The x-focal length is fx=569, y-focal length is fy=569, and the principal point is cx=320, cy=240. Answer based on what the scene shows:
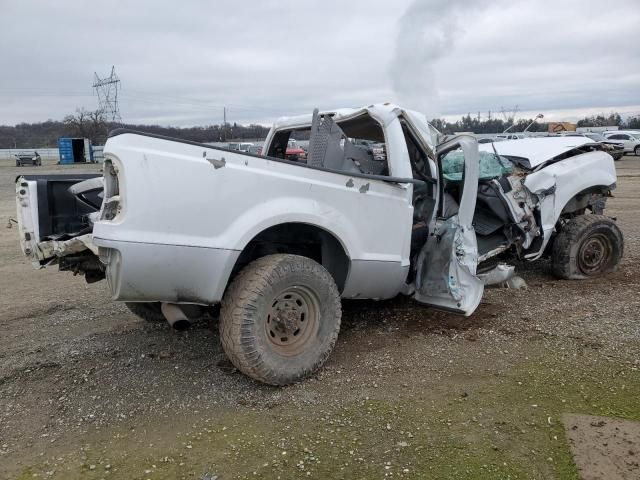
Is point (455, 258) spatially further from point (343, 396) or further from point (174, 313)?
point (174, 313)

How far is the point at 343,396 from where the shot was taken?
12.6 ft

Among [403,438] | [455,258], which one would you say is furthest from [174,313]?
[455,258]

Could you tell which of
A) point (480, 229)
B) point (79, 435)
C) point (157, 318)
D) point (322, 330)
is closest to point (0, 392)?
point (79, 435)

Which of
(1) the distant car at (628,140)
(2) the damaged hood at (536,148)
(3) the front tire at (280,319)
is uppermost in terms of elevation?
(1) the distant car at (628,140)

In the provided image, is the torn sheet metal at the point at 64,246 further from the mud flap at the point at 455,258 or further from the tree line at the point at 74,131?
the tree line at the point at 74,131

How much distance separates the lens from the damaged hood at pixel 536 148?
20.1ft

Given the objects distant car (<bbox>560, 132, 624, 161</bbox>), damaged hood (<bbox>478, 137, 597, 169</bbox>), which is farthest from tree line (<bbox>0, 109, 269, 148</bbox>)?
damaged hood (<bbox>478, 137, 597, 169</bbox>)

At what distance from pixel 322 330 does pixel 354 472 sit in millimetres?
1226

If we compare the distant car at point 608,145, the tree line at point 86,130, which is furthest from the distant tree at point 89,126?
the distant car at point 608,145

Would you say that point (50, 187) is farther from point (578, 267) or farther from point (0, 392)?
point (578, 267)

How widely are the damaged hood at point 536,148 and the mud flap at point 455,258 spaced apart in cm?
128

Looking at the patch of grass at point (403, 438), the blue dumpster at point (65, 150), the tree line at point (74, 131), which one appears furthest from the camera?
the tree line at point (74, 131)

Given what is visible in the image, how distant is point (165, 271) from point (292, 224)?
39.6 inches

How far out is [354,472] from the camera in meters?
3.02
